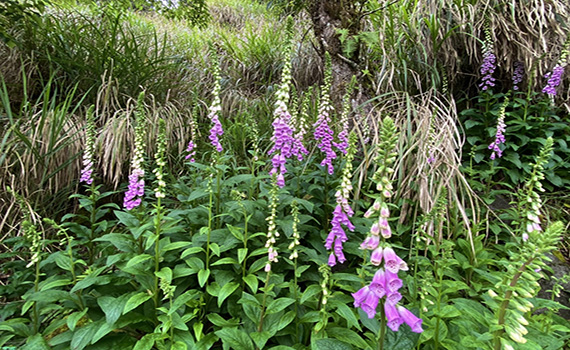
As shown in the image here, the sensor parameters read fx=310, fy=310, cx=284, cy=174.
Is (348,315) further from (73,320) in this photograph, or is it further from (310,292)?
(73,320)

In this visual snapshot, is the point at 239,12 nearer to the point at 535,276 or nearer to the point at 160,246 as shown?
the point at 160,246

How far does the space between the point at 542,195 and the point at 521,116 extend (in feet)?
3.00

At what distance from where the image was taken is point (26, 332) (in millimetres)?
1813

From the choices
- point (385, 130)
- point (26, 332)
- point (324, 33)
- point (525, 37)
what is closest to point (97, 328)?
point (26, 332)

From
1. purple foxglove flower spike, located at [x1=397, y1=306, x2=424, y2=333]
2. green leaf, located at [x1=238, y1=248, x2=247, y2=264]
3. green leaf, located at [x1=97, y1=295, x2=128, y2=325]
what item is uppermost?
purple foxglove flower spike, located at [x1=397, y1=306, x2=424, y2=333]

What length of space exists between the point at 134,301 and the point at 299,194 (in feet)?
4.38

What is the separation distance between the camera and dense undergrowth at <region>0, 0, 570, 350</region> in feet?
5.33

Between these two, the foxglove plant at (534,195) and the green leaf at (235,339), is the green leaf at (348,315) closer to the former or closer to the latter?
the green leaf at (235,339)

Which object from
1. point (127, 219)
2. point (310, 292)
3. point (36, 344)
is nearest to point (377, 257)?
point (310, 292)

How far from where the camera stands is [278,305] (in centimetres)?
171

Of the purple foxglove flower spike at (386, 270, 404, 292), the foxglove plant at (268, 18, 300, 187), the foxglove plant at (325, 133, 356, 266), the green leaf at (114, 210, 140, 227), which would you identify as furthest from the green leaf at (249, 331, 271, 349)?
the green leaf at (114, 210, 140, 227)

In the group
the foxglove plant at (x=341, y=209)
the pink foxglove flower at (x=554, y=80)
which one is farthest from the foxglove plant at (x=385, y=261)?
the pink foxglove flower at (x=554, y=80)

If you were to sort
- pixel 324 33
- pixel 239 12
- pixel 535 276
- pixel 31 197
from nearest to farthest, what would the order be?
pixel 535 276 < pixel 31 197 < pixel 324 33 < pixel 239 12

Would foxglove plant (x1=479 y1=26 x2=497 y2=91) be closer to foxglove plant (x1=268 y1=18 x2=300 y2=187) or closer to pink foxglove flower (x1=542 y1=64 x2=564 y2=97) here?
pink foxglove flower (x1=542 y1=64 x2=564 y2=97)
